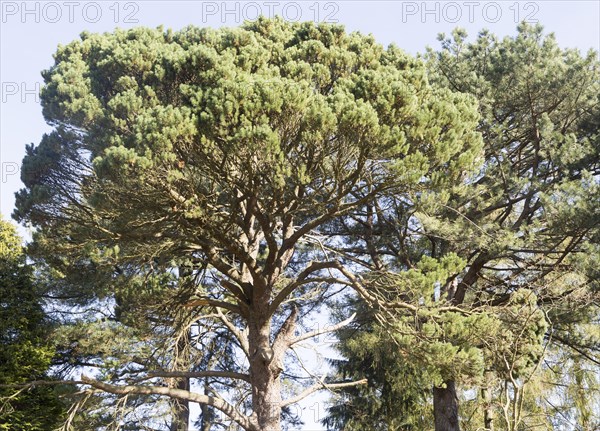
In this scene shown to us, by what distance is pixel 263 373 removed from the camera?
9.15m

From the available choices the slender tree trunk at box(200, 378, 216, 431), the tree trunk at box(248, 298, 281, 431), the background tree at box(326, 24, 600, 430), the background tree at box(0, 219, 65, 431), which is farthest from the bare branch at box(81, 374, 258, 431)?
the slender tree trunk at box(200, 378, 216, 431)

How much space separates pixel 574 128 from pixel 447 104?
13.2 ft

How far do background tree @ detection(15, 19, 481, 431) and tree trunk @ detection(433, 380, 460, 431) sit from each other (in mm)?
2948

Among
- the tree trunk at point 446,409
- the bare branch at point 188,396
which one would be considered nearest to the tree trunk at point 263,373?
the bare branch at point 188,396

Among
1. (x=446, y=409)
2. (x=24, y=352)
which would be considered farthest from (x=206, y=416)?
(x=446, y=409)

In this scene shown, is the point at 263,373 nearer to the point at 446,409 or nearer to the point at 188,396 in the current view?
the point at 188,396

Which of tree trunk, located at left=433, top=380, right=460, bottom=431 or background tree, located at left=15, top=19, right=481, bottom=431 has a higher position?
background tree, located at left=15, top=19, right=481, bottom=431

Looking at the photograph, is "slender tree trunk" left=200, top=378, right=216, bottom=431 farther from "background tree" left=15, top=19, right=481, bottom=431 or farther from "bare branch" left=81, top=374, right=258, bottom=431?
"bare branch" left=81, top=374, right=258, bottom=431

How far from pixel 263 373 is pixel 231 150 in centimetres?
329

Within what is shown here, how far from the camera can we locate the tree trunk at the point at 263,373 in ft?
29.4

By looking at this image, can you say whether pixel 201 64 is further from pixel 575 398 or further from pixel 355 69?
pixel 575 398

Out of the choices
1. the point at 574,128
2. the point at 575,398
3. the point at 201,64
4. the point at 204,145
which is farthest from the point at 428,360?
the point at 575,398

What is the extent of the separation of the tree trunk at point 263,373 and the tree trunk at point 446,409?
353cm

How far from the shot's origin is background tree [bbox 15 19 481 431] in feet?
25.3
